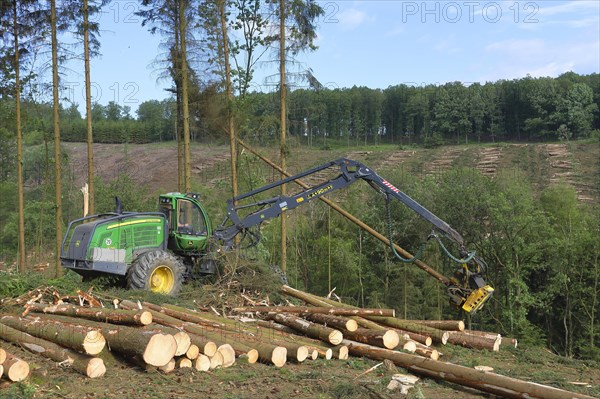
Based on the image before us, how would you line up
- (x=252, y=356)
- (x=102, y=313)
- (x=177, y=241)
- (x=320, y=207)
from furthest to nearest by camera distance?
(x=320, y=207), (x=177, y=241), (x=102, y=313), (x=252, y=356)

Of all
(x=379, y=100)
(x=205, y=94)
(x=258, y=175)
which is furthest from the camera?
(x=379, y=100)

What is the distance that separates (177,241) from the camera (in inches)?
538

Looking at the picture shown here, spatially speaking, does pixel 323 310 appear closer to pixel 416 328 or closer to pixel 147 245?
pixel 416 328

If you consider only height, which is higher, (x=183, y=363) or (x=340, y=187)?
(x=340, y=187)

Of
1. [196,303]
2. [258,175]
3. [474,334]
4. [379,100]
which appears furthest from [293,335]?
[379,100]

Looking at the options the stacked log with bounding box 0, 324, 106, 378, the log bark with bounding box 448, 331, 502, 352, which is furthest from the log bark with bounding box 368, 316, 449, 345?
the stacked log with bounding box 0, 324, 106, 378

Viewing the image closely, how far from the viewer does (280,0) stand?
18734 millimetres

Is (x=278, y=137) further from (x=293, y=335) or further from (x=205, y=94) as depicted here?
(x=293, y=335)

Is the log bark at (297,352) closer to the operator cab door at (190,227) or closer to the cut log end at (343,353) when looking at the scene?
the cut log end at (343,353)

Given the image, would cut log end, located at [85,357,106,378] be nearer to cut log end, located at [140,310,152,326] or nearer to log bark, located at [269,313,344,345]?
cut log end, located at [140,310,152,326]

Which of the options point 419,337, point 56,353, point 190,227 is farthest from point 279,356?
point 190,227

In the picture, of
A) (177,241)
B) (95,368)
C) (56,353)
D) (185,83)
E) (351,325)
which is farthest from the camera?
(185,83)

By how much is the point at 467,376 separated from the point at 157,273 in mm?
7258

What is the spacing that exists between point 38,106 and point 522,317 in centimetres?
2205
